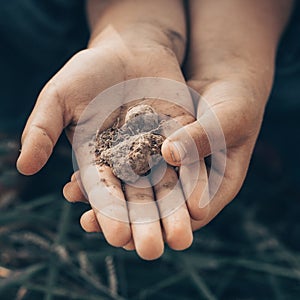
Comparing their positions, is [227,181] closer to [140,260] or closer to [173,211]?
[173,211]

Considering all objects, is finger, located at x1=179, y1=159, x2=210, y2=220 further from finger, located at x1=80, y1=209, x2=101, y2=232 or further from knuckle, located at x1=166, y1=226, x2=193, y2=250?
finger, located at x1=80, y1=209, x2=101, y2=232

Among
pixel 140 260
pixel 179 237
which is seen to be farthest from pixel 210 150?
pixel 140 260

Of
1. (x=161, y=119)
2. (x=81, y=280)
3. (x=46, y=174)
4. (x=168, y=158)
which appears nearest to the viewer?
(x=168, y=158)

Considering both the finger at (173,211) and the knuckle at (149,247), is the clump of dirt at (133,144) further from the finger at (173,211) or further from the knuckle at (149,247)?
the knuckle at (149,247)

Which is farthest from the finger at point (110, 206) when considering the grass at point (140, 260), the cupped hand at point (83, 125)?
the grass at point (140, 260)

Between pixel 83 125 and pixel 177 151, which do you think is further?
pixel 83 125

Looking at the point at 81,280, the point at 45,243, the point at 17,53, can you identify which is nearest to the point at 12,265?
the point at 45,243

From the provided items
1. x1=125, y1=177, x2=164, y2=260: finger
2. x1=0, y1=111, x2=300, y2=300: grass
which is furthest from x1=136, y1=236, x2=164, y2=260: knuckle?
x1=0, y1=111, x2=300, y2=300: grass

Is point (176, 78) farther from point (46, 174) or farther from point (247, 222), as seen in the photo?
point (46, 174)
